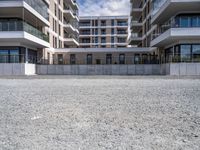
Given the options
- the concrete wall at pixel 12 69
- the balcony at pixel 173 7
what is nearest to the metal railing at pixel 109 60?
the balcony at pixel 173 7

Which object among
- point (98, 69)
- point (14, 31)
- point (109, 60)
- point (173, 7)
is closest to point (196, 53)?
point (173, 7)

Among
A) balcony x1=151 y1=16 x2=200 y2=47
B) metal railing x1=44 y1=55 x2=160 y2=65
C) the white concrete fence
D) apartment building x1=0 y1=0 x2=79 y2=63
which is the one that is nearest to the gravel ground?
balcony x1=151 y1=16 x2=200 y2=47

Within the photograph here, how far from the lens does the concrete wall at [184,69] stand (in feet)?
86.0

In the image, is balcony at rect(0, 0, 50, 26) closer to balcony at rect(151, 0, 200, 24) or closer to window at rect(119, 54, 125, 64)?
window at rect(119, 54, 125, 64)

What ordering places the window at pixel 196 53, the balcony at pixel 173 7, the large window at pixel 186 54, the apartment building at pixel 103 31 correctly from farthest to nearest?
the apartment building at pixel 103 31
the large window at pixel 186 54
the window at pixel 196 53
the balcony at pixel 173 7

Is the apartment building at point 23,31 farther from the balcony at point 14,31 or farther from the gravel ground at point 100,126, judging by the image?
the gravel ground at point 100,126

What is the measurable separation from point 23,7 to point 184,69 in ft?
66.3

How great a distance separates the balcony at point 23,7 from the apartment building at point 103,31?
4576 cm

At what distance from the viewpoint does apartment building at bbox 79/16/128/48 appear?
260ft

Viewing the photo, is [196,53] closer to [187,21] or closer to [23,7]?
[187,21]

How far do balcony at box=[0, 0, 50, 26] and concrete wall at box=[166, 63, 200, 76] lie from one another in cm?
1870

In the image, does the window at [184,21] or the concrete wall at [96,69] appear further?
the concrete wall at [96,69]

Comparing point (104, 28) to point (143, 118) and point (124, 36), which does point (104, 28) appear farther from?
point (143, 118)

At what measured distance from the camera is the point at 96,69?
33.8 meters
